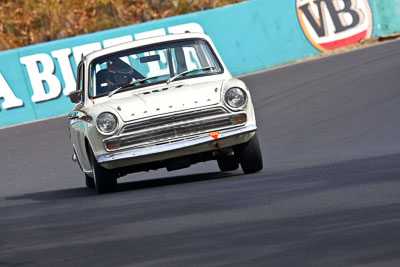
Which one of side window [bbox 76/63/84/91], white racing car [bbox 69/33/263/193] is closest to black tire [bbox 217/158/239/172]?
white racing car [bbox 69/33/263/193]

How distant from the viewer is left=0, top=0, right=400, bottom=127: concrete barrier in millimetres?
19734

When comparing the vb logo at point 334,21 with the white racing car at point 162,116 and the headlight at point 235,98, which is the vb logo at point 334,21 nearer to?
the white racing car at point 162,116

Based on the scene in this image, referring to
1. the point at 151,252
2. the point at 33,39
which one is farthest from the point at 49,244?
the point at 33,39

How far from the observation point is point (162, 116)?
9.14m

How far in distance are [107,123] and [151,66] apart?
1.04 meters

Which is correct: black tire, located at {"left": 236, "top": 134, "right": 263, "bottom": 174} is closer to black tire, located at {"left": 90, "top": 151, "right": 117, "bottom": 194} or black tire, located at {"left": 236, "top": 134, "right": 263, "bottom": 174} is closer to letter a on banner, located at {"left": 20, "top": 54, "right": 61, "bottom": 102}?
black tire, located at {"left": 90, "top": 151, "right": 117, "bottom": 194}

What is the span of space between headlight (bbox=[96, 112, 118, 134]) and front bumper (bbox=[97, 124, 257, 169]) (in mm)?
227

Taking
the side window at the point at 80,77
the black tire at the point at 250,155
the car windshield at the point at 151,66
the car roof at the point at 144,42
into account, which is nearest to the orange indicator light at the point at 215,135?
the black tire at the point at 250,155

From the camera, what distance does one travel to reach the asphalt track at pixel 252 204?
5.42 meters

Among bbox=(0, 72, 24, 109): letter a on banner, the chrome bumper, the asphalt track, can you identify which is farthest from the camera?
bbox=(0, 72, 24, 109): letter a on banner

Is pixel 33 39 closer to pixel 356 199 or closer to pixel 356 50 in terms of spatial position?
pixel 356 50

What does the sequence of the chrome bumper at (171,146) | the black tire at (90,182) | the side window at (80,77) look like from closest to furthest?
1. the chrome bumper at (171,146)
2. the side window at (80,77)
3. the black tire at (90,182)

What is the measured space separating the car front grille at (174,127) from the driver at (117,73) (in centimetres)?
96

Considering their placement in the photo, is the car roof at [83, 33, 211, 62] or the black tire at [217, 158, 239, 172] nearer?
the car roof at [83, 33, 211, 62]
